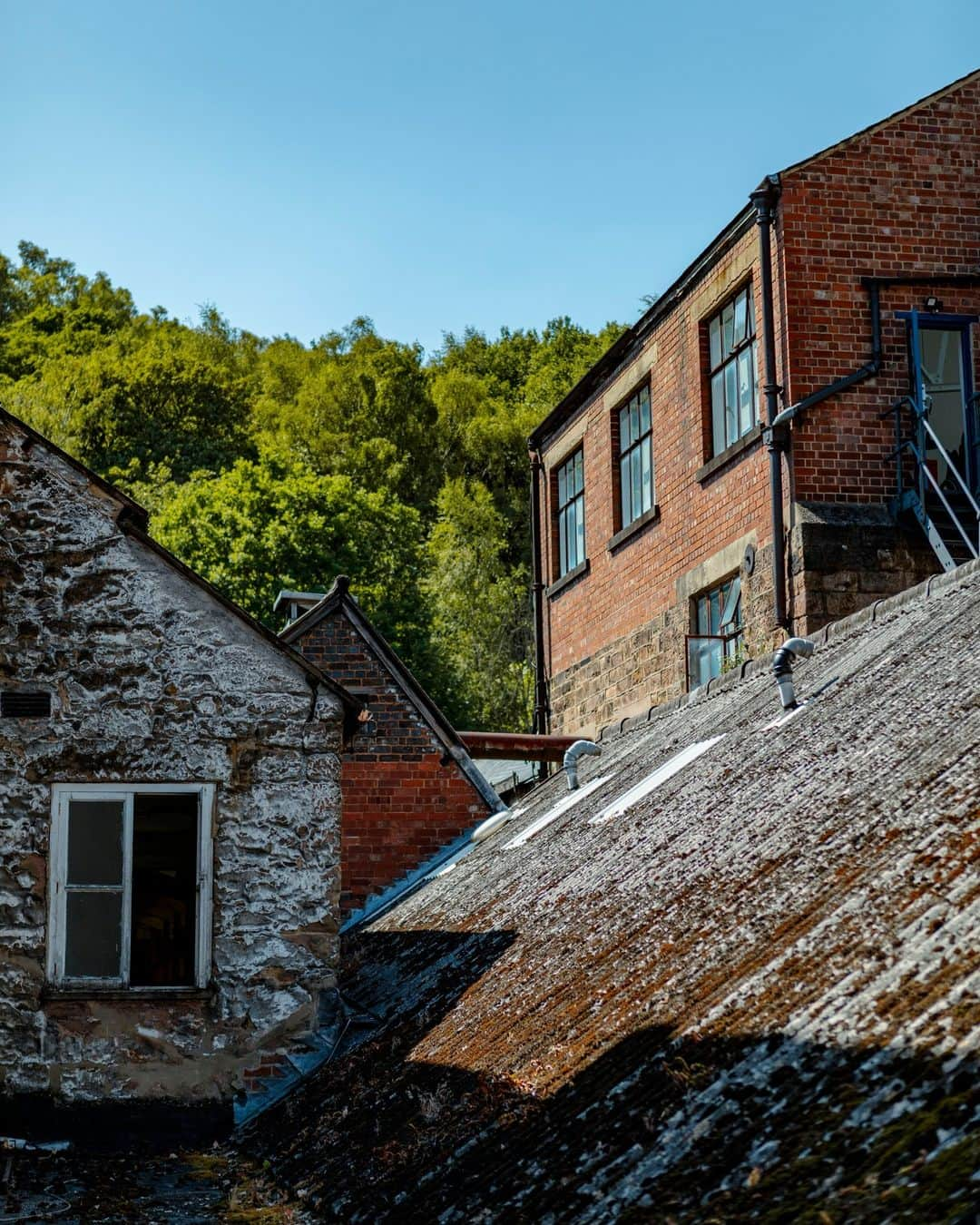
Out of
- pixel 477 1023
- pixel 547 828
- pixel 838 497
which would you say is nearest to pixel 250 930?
pixel 477 1023

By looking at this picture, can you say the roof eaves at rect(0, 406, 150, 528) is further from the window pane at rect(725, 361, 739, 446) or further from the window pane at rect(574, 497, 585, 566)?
the window pane at rect(574, 497, 585, 566)

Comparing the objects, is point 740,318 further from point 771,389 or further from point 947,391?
point 947,391

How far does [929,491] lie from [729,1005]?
11604 mm

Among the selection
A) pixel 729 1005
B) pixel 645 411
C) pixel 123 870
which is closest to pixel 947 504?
pixel 645 411

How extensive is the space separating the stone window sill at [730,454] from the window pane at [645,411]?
213cm

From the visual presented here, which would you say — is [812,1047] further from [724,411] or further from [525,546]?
[525,546]

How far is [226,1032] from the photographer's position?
32.0 feet

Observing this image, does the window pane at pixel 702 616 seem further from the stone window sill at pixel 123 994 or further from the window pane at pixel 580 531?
the stone window sill at pixel 123 994

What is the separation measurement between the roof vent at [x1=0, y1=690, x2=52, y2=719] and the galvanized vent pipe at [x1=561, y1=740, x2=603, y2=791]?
5859mm

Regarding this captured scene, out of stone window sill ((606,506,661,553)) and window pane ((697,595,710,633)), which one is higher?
stone window sill ((606,506,661,553))

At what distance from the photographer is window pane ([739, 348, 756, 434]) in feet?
57.0

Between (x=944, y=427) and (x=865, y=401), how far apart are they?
102 centimetres

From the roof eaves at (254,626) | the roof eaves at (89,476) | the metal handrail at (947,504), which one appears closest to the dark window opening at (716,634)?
the metal handrail at (947,504)

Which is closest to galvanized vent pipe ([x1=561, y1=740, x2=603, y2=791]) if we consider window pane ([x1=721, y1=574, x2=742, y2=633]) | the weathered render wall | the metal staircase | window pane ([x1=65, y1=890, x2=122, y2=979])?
window pane ([x1=721, y1=574, x2=742, y2=633])
